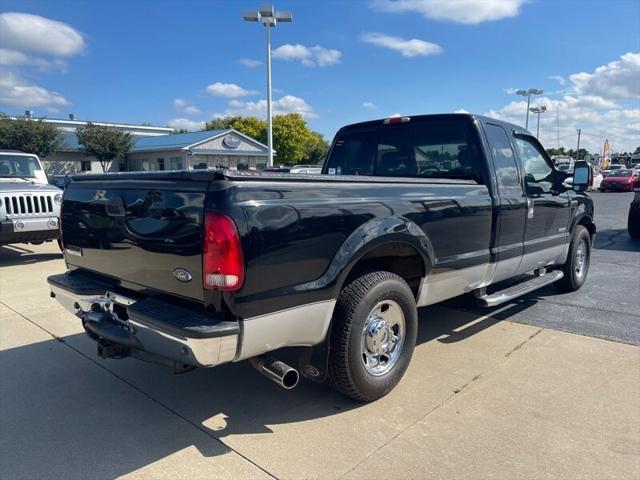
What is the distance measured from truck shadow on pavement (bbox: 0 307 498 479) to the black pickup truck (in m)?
0.47

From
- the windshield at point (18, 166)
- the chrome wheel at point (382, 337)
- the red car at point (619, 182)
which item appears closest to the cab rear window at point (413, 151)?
the chrome wheel at point (382, 337)

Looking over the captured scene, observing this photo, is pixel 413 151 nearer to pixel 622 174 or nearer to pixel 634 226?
pixel 634 226

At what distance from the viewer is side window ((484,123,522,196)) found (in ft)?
14.6

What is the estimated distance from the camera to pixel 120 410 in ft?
10.7

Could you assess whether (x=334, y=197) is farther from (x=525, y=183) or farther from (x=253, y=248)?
(x=525, y=183)

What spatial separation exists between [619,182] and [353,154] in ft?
103

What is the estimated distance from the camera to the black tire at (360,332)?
3.03m

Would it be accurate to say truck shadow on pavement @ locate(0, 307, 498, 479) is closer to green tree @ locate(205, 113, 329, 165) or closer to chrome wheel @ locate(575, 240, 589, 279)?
chrome wheel @ locate(575, 240, 589, 279)

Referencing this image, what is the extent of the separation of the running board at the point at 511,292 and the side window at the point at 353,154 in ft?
5.56

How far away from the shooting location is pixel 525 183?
482 cm

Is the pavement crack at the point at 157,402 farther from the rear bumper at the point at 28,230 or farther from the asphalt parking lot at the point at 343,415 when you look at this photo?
the rear bumper at the point at 28,230

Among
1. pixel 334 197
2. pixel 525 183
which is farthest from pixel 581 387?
pixel 334 197

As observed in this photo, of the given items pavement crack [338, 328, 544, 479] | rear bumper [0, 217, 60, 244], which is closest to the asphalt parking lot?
pavement crack [338, 328, 544, 479]

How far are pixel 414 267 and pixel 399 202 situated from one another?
0.61m
